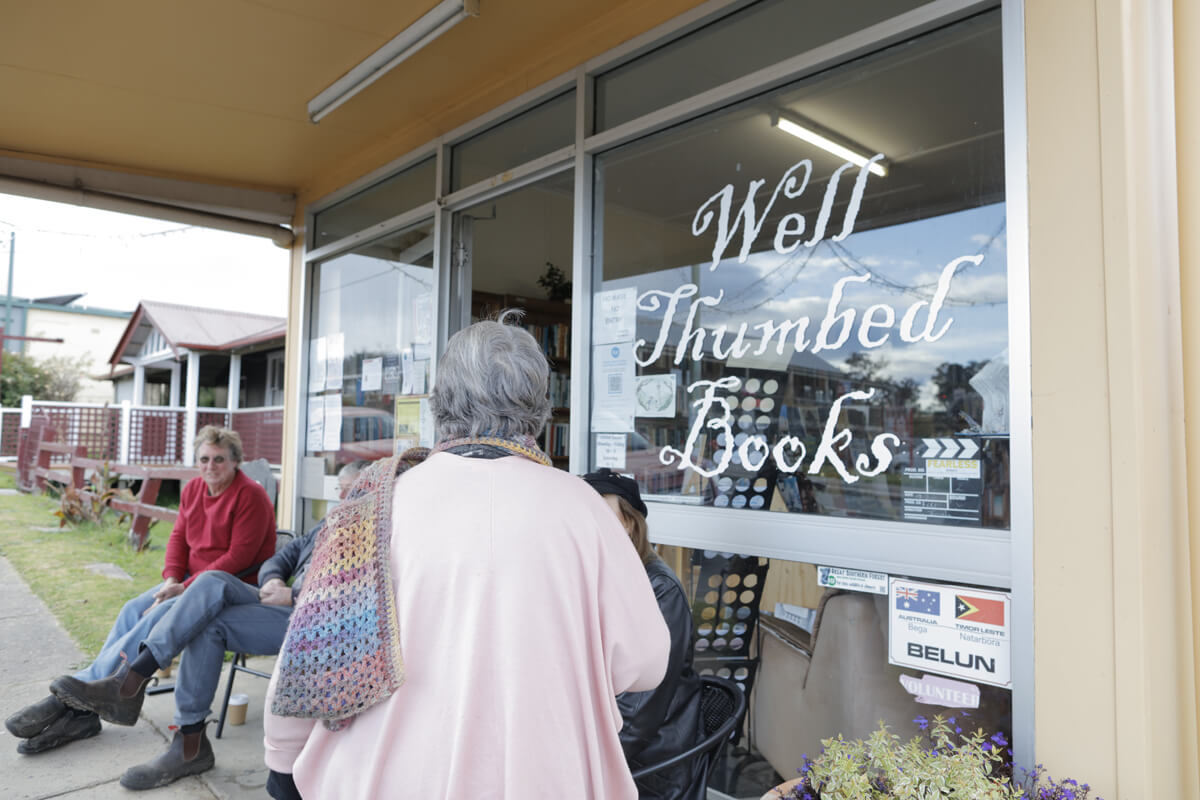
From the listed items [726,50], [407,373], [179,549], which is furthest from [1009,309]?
[179,549]

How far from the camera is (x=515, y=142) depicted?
3500 mm

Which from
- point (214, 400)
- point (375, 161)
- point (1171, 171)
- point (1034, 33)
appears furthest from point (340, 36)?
point (214, 400)

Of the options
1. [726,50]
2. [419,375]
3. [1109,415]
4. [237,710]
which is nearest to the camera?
[1109,415]

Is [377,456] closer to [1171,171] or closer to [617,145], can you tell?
[617,145]

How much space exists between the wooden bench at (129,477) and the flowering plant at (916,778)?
4491 millimetres

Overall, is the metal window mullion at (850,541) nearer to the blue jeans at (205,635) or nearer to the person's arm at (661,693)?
the person's arm at (661,693)

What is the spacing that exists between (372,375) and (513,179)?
1.57 meters

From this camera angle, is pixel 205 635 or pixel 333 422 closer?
pixel 205 635

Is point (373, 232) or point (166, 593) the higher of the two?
point (373, 232)

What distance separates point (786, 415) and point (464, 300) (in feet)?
6.89

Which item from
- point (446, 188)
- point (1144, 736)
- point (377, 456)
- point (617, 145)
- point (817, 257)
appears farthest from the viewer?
point (377, 456)

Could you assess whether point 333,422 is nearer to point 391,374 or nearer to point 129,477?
point 391,374

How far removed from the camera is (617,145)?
2.98 meters

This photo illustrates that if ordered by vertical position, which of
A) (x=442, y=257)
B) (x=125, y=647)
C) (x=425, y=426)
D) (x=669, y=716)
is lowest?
(x=125, y=647)
